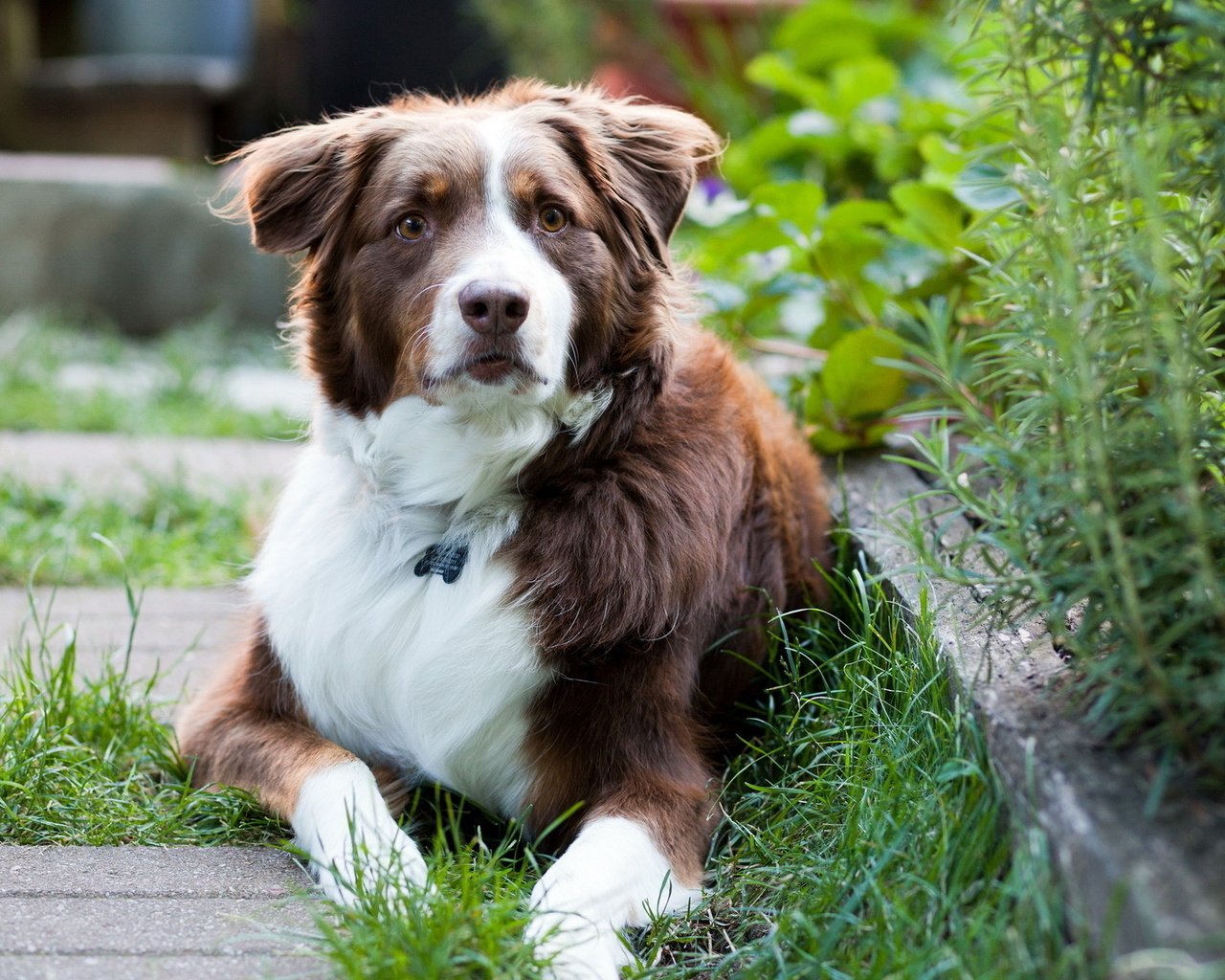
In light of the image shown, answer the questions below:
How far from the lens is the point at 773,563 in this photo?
3088 millimetres

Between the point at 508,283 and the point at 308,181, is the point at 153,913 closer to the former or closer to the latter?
the point at 508,283

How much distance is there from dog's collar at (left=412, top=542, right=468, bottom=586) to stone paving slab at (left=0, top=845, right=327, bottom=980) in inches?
24.7

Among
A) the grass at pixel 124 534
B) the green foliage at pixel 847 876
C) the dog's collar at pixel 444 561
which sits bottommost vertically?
the grass at pixel 124 534

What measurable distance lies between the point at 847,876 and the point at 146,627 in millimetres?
2388

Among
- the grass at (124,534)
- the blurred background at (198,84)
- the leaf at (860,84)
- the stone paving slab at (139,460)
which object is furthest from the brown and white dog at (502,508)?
the blurred background at (198,84)

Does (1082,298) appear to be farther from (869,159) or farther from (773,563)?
(869,159)

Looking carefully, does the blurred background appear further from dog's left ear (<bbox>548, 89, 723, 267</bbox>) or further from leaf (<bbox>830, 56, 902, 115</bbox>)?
dog's left ear (<bbox>548, 89, 723, 267</bbox>)

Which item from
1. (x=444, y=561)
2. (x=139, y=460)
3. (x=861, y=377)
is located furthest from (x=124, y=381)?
(x=444, y=561)

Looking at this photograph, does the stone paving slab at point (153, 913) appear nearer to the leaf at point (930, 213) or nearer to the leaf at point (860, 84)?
the leaf at point (930, 213)

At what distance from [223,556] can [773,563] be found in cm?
213

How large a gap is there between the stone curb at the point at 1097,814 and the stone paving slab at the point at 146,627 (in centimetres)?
181

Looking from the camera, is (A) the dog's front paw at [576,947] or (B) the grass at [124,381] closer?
(A) the dog's front paw at [576,947]

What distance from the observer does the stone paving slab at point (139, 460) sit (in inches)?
195

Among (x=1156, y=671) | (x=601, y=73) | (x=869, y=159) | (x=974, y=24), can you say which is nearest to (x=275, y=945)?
(x=1156, y=671)
